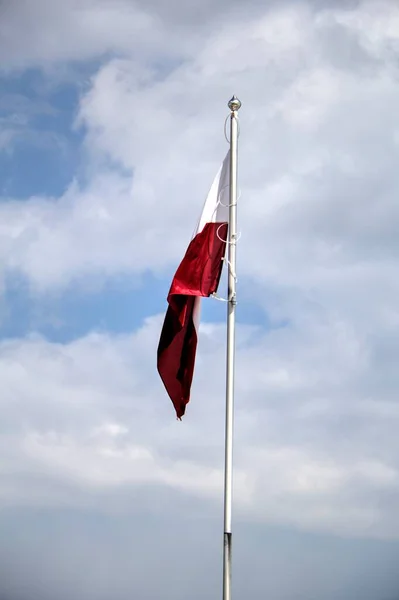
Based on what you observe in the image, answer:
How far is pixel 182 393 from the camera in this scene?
104 ft

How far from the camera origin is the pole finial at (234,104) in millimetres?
32000

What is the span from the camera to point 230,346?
2962 cm

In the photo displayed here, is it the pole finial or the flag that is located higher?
the pole finial

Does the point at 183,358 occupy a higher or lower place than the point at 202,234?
lower

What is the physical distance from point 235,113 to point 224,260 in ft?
17.1

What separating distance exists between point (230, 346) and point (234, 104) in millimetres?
8632

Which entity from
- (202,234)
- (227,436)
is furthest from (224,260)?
(227,436)

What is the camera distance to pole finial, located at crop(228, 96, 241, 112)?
105 ft

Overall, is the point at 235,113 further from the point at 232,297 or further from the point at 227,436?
the point at 227,436

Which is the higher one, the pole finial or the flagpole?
the pole finial

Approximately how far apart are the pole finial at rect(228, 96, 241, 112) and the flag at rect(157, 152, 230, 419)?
1691 mm

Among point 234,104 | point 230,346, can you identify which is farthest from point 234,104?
point 230,346

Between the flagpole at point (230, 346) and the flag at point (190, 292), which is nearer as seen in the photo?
the flagpole at point (230, 346)

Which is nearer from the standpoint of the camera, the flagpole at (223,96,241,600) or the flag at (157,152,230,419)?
the flagpole at (223,96,241,600)
